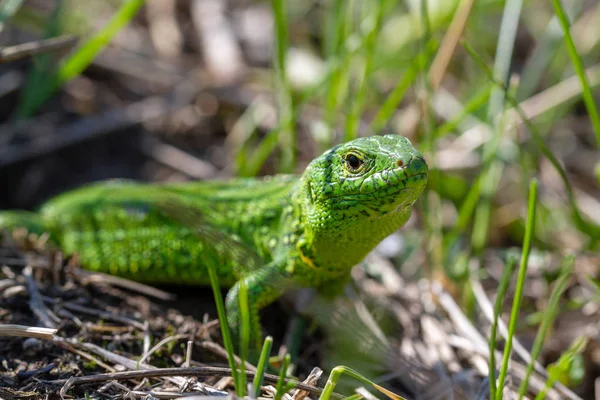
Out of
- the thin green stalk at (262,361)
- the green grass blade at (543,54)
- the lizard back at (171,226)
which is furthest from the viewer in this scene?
the green grass blade at (543,54)

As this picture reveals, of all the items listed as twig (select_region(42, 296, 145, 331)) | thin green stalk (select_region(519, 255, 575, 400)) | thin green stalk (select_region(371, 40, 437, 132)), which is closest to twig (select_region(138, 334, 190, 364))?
twig (select_region(42, 296, 145, 331))

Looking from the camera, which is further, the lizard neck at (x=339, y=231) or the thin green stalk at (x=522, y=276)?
the lizard neck at (x=339, y=231)

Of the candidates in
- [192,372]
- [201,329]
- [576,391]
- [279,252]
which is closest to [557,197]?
[576,391]

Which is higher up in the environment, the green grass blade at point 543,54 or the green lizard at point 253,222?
the green grass blade at point 543,54

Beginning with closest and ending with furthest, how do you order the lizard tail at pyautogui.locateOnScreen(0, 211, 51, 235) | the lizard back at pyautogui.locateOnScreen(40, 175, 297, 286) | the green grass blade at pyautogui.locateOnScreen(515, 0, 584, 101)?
1. the lizard back at pyautogui.locateOnScreen(40, 175, 297, 286)
2. the lizard tail at pyautogui.locateOnScreen(0, 211, 51, 235)
3. the green grass blade at pyautogui.locateOnScreen(515, 0, 584, 101)

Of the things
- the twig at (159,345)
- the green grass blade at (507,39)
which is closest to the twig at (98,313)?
the twig at (159,345)

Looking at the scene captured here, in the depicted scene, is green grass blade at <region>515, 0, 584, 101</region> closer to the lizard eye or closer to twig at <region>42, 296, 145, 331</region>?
the lizard eye

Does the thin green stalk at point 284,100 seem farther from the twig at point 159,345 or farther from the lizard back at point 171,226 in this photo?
the twig at point 159,345

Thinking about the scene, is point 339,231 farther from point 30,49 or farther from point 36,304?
point 30,49

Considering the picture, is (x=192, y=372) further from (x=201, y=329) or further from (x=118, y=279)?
(x=118, y=279)
